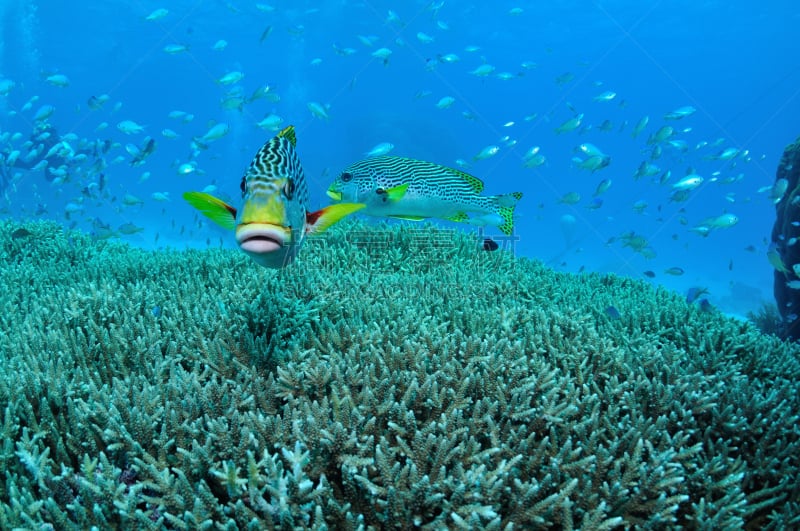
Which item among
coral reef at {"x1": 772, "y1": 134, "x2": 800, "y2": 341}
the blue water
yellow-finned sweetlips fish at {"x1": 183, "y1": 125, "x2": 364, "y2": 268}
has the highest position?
→ the blue water

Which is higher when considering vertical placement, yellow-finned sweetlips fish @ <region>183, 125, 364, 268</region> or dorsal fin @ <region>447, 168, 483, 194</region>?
dorsal fin @ <region>447, 168, 483, 194</region>

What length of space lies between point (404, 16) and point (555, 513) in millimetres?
54953

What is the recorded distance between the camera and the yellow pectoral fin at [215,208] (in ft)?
6.61

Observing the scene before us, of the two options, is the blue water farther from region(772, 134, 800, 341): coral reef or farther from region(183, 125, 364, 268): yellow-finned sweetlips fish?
region(183, 125, 364, 268): yellow-finned sweetlips fish

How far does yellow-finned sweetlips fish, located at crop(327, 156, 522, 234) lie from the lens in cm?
441

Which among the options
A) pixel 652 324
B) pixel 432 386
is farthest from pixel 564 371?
pixel 652 324

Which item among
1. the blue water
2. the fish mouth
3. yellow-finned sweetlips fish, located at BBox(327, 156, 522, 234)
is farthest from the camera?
the blue water

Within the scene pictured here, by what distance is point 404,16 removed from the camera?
4850 centimetres

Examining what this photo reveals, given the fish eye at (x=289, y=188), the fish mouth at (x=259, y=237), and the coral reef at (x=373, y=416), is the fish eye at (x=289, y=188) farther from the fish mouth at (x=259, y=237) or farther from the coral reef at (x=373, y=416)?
the coral reef at (x=373, y=416)

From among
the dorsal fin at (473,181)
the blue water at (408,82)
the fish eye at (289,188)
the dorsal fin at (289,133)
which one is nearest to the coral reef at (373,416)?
the fish eye at (289,188)

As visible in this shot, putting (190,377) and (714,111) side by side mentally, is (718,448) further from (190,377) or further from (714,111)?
(714,111)

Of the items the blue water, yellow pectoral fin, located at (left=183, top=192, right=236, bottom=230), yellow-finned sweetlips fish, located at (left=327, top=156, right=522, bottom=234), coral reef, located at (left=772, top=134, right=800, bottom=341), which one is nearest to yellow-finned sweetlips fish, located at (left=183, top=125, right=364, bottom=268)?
yellow pectoral fin, located at (left=183, top=192, right=236, bottom=230)

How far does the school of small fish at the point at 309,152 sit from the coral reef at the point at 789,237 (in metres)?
0.30

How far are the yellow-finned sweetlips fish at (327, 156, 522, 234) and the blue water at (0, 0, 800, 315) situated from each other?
11.1 m
